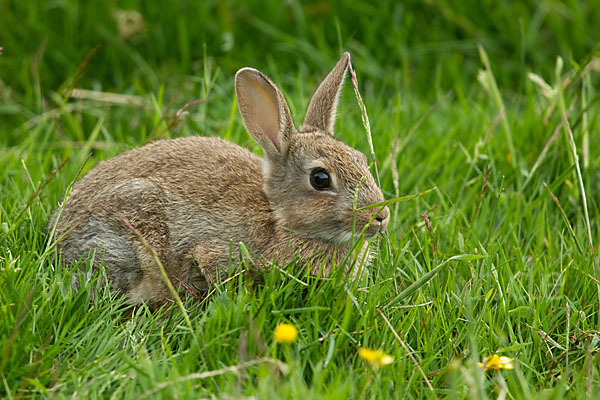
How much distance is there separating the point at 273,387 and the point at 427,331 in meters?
1.11

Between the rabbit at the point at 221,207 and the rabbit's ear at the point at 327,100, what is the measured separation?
0.72 ft

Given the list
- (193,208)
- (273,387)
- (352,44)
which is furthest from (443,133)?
(273,387)

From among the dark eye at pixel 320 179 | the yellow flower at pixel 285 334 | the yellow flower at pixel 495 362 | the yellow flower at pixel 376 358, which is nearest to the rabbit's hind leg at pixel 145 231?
the dark eye at pixel 320 179

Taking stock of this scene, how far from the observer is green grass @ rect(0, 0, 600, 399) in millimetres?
3592

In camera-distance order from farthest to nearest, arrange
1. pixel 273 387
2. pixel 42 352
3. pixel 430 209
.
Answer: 1. pixel 430 209
2. pixel 42 352
3. pixel 273 387

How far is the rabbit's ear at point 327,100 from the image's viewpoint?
195 inches

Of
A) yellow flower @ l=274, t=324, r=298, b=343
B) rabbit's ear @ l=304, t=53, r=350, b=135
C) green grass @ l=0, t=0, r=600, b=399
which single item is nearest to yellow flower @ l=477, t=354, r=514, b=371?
green grass @ l=0, t=0, r=600, b=399

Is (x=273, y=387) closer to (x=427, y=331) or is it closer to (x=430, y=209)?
(x=427, y=331)

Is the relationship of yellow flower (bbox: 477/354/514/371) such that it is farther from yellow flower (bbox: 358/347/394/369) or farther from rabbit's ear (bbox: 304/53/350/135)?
rabbit's ear (bbox: 304/53/350/135)

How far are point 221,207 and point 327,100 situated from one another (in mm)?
990

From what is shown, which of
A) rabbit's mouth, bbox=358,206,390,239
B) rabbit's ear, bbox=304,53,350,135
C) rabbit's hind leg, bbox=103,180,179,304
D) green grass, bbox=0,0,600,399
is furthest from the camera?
rabbit's ear, bbox=304,53,350,135

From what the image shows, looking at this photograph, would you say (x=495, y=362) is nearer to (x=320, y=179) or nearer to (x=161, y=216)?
(x=320, y=179)

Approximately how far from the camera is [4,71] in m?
7.28

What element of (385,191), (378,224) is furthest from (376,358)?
(385,191)
